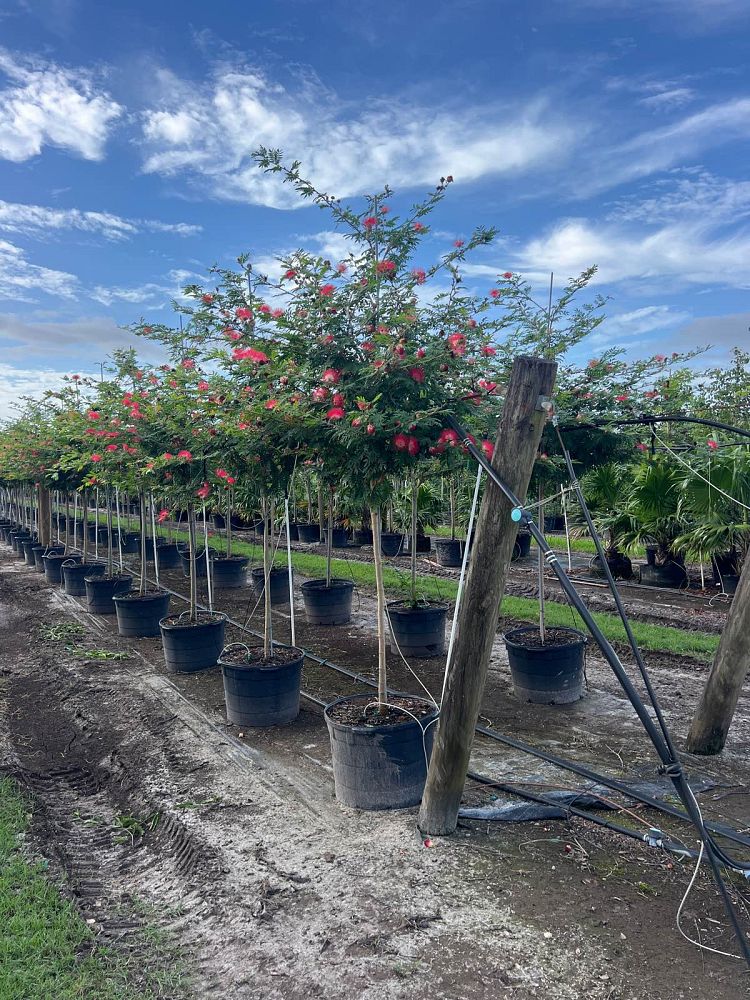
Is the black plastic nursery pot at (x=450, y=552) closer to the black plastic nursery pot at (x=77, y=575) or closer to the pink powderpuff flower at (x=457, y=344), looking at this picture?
the black plastic nursery pot at (x=77, y=575)

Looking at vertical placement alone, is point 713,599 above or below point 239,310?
below

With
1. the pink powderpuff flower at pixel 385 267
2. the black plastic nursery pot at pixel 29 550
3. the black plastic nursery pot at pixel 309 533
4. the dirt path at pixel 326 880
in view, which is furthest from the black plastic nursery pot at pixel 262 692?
the black plastic nursery pot at pixel 309 533

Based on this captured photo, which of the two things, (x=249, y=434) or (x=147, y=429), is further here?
(x=147, y=429)

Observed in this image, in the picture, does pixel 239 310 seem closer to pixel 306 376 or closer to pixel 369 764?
pixel 306 376

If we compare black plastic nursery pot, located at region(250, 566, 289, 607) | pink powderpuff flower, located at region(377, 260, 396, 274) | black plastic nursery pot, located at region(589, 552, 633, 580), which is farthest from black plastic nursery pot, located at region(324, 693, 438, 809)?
black plastic nursery pot, located at region(589, 552, 633, 580)

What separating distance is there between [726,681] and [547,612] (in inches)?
175

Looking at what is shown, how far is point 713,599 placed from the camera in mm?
9797

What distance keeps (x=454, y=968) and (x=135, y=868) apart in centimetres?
178

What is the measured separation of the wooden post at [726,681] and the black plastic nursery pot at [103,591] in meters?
7.87

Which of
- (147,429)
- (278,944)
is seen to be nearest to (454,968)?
(278,944)

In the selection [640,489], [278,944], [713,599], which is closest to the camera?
[278,944]

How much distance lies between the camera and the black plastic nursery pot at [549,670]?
5.75 metres

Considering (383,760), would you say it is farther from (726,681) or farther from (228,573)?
(228,573)

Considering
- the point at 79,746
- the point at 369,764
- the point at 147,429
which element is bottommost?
the point at 79,746
